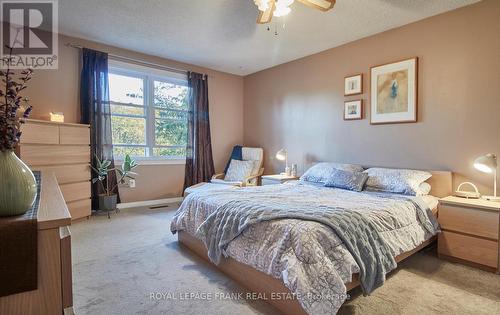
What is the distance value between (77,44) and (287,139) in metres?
3.55

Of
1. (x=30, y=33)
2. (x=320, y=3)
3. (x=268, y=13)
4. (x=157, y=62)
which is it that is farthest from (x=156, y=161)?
(x=320, y=3)

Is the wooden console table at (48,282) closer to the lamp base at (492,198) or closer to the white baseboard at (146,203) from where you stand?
the lamp base at (492,198)

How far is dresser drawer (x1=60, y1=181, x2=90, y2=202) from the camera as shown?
3557 mm

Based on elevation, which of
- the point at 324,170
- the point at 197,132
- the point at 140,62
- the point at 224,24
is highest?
the point at 224,24

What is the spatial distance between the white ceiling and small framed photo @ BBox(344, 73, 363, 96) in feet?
1.74

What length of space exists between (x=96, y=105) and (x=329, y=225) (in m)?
3.84

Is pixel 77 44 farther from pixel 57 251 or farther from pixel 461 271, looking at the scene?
pixel 461 271

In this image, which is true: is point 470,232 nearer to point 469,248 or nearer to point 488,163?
point 469,248

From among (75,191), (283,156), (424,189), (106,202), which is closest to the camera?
(424,189)

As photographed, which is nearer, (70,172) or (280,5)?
(280,5)

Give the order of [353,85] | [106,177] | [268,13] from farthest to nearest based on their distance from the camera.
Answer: [106,177] → [353,85] → [268,13]

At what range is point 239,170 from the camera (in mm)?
5016

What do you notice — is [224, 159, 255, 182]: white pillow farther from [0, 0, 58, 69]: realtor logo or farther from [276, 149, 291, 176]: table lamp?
[0, 0, 58, 69]: realtor logo

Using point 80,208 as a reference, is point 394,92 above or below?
above
